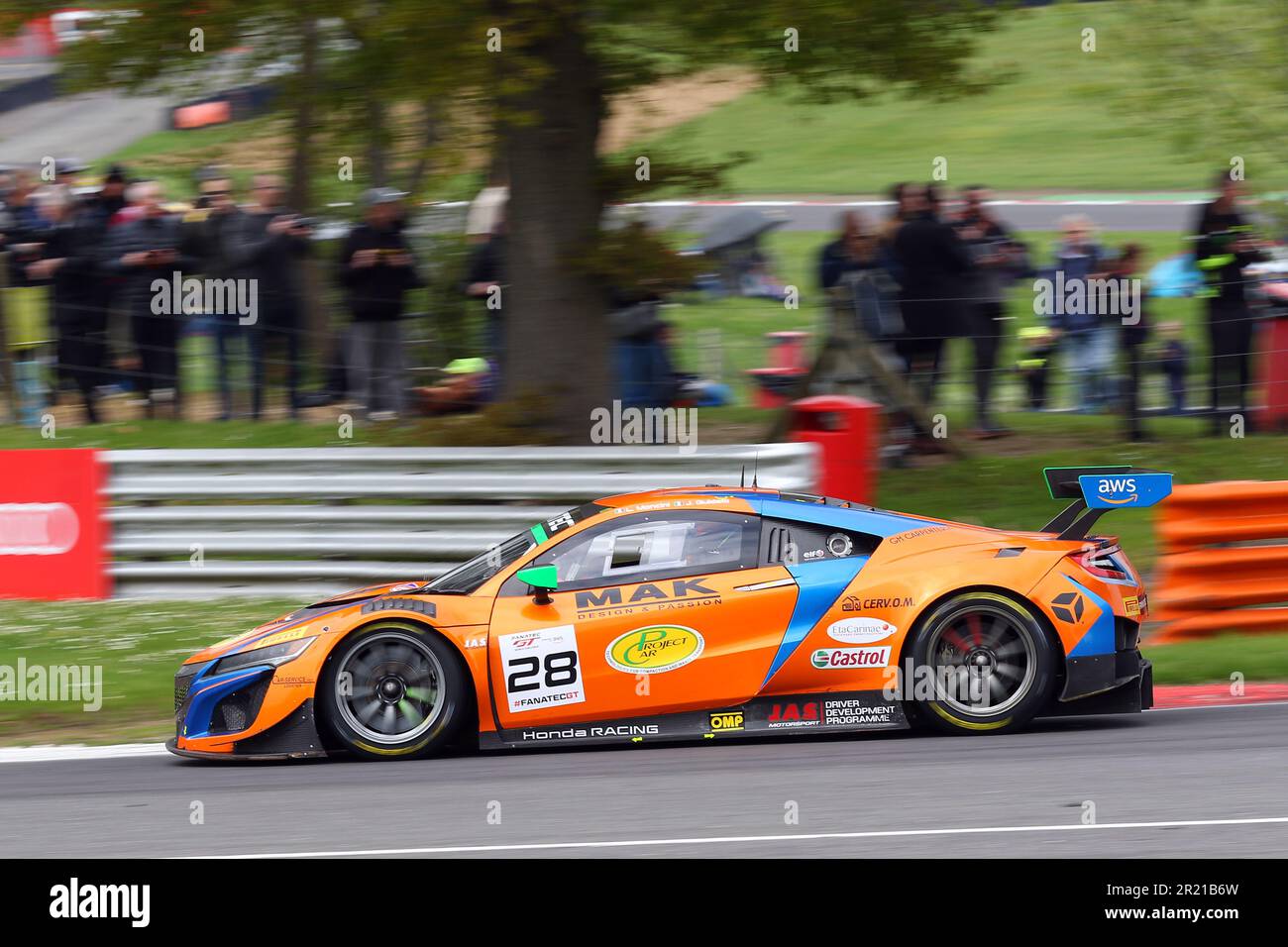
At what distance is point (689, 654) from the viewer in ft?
23.9

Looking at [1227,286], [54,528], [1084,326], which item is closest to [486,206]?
[1084,326]

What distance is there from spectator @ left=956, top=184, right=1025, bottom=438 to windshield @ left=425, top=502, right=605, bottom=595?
18.8 feet

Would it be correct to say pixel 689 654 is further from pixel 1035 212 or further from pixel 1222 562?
pixel 1035 212

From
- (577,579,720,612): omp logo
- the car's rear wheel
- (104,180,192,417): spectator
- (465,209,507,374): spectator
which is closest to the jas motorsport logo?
(577,579,720,612): omp logo

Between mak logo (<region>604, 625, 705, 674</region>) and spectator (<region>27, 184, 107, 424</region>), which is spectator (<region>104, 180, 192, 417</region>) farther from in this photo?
mak logo (<region>604, 625, 705, 674</region>)

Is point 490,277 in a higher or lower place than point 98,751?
higher

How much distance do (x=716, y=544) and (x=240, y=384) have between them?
6.90m

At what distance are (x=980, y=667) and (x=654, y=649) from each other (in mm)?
1468

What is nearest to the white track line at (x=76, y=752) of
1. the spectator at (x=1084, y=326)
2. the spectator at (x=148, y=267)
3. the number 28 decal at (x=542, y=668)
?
the number 28 decal at (x=542, y=668)

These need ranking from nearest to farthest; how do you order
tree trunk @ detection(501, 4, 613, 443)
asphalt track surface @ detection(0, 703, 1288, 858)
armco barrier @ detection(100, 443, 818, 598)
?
asphalt track surface @ detection(0, 703, 1288, 858) → armco barrier @ detection(100, 443, 818, 598) → tree trunk @ detection(501, 4, 613, 443)

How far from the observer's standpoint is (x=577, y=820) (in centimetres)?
619

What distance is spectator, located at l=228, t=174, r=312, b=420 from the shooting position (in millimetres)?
12836

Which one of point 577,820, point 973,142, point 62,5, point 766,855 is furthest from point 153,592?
point 973,142
